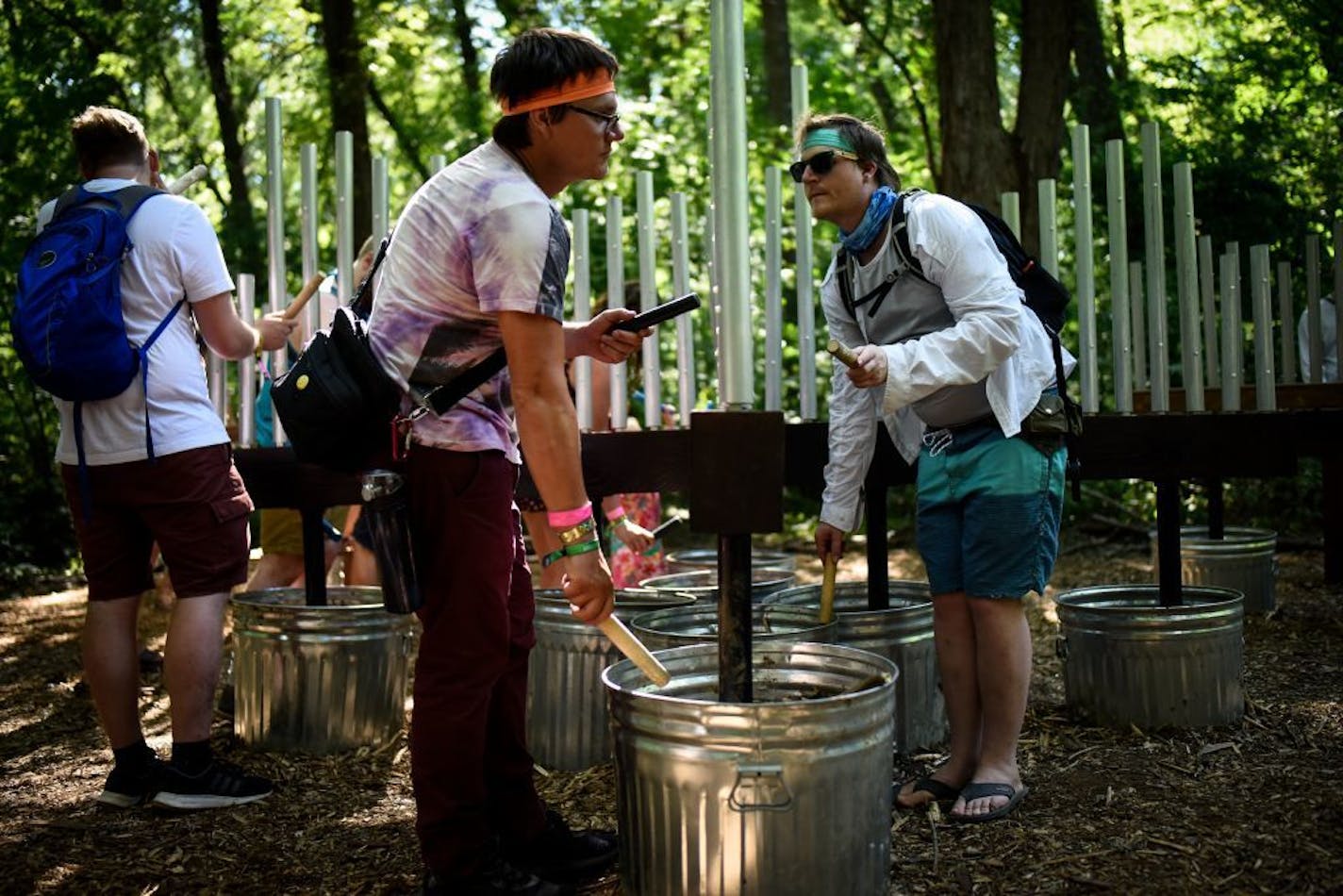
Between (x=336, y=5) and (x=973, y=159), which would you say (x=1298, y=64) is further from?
(x=336, y=5)

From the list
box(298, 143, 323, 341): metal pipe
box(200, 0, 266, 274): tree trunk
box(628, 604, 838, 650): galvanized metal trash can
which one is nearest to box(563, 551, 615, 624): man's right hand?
box(628, 604, 838, 650): galvanized metal trash can

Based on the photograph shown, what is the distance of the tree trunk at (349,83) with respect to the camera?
1148 centimetres

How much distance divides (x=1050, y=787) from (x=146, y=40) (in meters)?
11.6

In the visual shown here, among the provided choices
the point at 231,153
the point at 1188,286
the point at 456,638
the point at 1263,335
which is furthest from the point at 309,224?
the point at 231,153

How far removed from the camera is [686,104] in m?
12.6

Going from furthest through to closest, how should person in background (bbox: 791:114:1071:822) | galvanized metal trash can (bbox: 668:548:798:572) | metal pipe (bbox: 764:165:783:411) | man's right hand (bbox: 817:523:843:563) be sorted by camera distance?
galvanized metal trash can (bbox: 668:548:798:572) → metal pipe (bbox: 764:165:783:411) → man's right hand (bbox: 817:523:843:563) → person in background (bbox: 791:114:1071:822)

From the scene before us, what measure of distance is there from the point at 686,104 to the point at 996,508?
10.0m

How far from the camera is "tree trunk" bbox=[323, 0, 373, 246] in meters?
11.5

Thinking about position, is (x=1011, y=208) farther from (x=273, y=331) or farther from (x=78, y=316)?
(x=78, y=316)

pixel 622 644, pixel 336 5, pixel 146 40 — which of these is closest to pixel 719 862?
pixel 622 644

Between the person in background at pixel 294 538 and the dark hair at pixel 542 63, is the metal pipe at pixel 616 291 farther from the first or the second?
the dark hair at pixel 542 63

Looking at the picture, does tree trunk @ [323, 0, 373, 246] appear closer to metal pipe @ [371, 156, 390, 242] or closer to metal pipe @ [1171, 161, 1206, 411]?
metal pipe @ [371, 156, 390, 242]

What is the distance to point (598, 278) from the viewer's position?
32.6ft

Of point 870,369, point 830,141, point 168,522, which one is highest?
point 830,141
